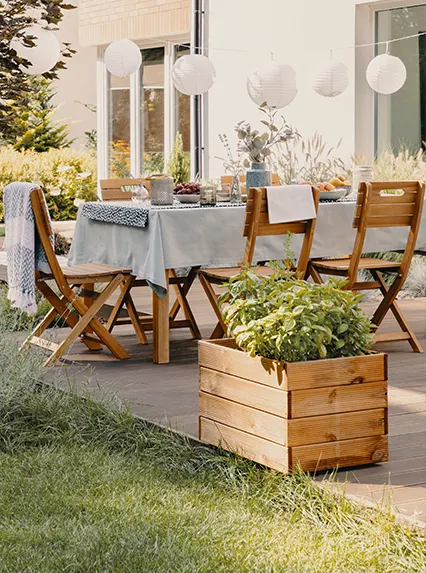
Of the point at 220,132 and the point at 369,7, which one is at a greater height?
the point at 369,7

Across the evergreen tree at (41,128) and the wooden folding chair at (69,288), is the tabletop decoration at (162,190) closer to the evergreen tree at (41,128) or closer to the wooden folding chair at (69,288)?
the wooden folding chair at (69,288)

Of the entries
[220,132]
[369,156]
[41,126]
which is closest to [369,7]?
[369,156]

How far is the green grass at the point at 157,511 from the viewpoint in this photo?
2.97 meters

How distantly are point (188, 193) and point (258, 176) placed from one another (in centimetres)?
49

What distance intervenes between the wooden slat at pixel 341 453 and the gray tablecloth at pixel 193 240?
203cm

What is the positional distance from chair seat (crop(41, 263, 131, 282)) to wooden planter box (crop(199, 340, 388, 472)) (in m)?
1.87

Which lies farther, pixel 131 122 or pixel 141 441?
pixel 131 122

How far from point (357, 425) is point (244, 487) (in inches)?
17.4

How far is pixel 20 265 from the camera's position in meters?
5.52

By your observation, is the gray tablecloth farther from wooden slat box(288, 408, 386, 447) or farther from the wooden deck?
wooden slat box(288, 408, 386, 447)

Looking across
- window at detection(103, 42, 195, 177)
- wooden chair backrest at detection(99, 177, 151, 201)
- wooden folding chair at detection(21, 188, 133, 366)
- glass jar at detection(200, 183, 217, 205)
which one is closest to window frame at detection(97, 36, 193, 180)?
window at detection(103, 42, 195, 177)

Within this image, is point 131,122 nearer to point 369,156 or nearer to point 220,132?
point 220,132

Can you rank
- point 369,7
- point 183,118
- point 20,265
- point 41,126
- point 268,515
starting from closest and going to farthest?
point 268,515 → point 20,265 → point 369,7 → point 183,118 → point 41,126

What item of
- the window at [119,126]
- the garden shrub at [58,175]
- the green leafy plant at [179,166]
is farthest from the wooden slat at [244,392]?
the garden shrub at [58,175]
